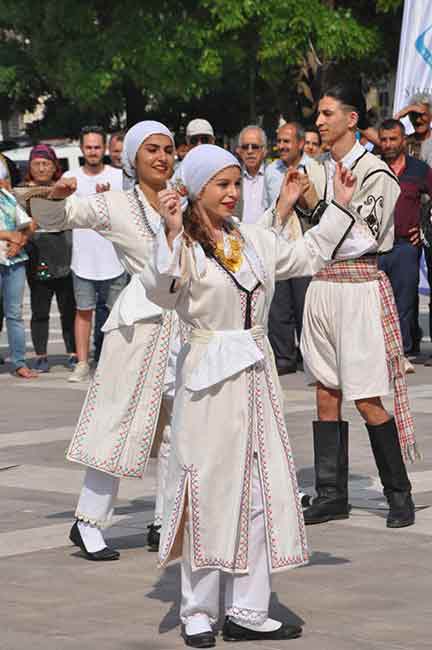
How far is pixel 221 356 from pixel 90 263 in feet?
25.8

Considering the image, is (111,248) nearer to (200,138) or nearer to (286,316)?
(200,138)

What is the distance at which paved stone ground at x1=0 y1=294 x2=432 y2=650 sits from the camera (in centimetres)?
565

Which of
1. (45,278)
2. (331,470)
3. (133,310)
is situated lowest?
(45,278)

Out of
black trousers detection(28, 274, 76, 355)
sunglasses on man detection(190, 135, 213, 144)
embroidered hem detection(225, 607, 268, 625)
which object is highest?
sunglasses on man detection(190, 135, 213, 144)

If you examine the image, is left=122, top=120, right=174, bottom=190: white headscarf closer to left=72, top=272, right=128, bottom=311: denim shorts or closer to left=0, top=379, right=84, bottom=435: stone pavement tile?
left=0, top=379, right=84, bottom=435: stone pavement tile

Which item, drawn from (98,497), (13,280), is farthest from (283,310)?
(98,497)

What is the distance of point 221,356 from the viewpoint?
18.7ft

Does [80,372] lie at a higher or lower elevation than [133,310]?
lower

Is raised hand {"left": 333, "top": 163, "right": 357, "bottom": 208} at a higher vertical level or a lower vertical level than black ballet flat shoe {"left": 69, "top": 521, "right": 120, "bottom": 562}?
higher

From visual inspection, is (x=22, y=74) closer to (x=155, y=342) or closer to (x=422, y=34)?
(x=422, y=34)

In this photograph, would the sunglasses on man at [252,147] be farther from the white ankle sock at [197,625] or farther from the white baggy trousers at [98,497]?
the white ankle sock at [197,625]

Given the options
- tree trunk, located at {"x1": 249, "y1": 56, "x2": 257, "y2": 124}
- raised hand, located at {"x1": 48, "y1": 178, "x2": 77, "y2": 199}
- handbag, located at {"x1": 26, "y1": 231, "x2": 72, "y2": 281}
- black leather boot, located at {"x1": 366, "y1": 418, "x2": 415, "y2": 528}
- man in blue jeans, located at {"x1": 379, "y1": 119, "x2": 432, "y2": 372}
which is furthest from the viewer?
tree trunk, located at {"x1": 249, "y1": 56, "x2": 257, "y2": 124}

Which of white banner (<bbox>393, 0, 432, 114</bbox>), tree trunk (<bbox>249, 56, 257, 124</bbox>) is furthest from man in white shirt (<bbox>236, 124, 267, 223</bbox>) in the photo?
tree trunk (<bbox>249, 56, 257, 124</bbox>)

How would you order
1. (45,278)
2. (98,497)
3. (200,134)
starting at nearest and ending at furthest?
(98,497)
(200,134)
(45,278)
